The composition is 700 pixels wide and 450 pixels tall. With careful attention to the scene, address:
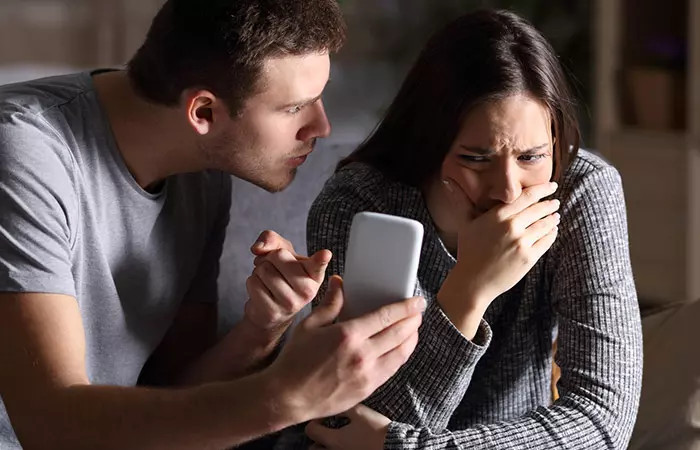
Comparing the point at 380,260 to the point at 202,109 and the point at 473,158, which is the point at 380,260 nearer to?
the point at 473,158

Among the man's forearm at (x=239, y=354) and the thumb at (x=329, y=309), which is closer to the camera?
the thumb at (x=329, y=309)

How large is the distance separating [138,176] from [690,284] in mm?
2530

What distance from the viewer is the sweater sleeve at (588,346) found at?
132 cm

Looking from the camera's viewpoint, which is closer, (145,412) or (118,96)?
(145,412)

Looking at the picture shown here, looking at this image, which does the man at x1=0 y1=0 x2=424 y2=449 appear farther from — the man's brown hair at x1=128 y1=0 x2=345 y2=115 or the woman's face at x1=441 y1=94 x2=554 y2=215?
the woman's face at x1=441 y1=94 x2=554 y2=215

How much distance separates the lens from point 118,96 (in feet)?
4.89

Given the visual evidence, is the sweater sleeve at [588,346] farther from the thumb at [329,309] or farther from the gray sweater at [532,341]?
the thumb at [329,309]

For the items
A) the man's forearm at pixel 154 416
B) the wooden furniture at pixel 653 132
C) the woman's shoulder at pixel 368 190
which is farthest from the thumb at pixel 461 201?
the wooden furniture at pixel 653 132

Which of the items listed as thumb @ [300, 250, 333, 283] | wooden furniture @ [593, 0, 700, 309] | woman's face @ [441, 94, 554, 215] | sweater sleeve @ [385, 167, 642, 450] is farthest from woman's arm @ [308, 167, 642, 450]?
wooden furniture @ [593, 0, 700, 309]

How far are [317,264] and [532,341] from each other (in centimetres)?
43

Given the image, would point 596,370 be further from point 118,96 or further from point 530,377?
point 118,96

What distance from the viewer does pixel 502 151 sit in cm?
134

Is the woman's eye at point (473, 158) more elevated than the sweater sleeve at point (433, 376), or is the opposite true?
the woman's eye at point (473, 158)

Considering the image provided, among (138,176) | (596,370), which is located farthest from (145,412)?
(596,370)
